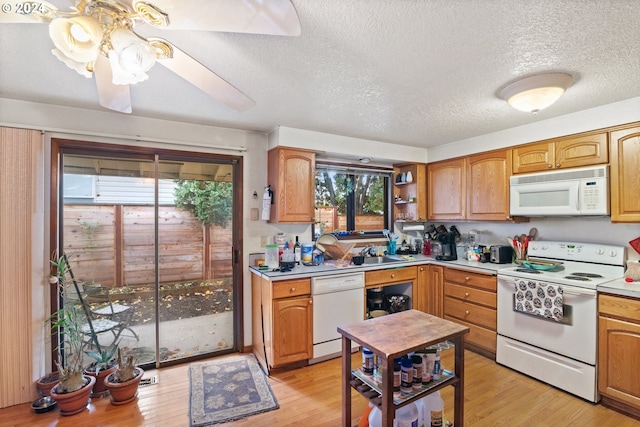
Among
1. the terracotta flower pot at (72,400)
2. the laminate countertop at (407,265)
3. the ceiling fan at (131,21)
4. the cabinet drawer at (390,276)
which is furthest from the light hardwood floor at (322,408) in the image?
the ceiling fan at (131,21)

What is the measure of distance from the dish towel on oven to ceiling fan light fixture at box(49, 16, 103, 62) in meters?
3.17

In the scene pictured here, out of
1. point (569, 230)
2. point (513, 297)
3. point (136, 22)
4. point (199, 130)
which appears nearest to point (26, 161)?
point (199, 130)

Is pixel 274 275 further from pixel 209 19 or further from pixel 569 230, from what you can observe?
pixel 569 230

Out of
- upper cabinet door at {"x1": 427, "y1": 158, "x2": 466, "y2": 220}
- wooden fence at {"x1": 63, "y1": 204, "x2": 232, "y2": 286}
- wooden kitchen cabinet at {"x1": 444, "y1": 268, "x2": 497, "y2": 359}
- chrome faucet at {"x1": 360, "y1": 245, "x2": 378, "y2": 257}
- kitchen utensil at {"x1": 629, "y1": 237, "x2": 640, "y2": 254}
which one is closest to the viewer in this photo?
kitchen utensil at {"x1": 629, "y1": 237, "x2": 640, "y2": 254}

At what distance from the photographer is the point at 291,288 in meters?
2.65

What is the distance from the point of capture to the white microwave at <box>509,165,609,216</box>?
7.79ft

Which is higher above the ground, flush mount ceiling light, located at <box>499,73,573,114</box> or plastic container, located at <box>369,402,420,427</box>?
flush mount ceiling light, located at <box>499,73,573,114</box>

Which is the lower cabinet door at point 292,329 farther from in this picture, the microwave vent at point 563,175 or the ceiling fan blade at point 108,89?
the microwave vent at point 563,175

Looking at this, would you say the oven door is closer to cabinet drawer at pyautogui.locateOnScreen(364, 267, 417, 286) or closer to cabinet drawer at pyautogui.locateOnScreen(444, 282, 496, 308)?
cabinet drawer at pyautogui.locateOnScreen(444, 282, 496, 308)

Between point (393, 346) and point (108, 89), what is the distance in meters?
1.98

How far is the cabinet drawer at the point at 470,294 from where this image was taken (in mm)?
2828

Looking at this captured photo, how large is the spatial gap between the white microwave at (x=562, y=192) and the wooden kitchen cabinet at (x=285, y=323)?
7.30 feet

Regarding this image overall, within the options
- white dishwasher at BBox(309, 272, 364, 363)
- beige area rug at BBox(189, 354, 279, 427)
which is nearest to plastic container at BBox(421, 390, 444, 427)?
beige area rug at BBox(189, 354, 279, 427)

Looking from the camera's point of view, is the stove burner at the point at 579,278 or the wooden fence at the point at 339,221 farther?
the wooden fence at the point at 339,221
